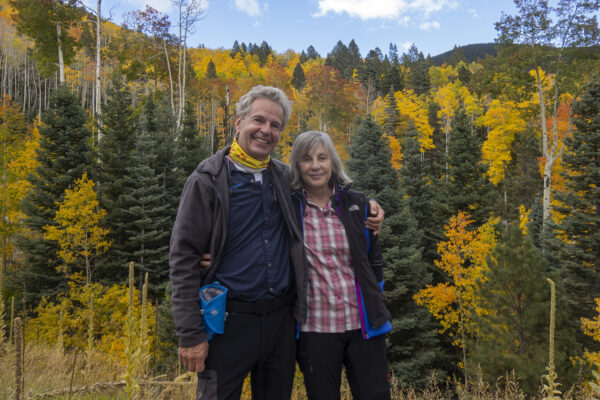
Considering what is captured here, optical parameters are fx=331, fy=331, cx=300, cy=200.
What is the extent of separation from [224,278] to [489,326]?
1351cm

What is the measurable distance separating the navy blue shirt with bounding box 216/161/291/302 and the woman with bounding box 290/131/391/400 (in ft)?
0.65

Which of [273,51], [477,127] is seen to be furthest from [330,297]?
[273,51]

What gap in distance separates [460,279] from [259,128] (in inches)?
622

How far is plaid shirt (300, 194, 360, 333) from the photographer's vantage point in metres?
2.26

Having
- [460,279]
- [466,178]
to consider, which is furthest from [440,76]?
[460,279]

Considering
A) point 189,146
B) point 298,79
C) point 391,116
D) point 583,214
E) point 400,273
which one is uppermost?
point 298,79

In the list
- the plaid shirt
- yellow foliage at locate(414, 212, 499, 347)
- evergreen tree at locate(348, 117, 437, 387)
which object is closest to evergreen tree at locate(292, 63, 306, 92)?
evergreen tree at locate(348, 117, 437, 387)

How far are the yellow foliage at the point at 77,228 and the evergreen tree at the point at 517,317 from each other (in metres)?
16.5

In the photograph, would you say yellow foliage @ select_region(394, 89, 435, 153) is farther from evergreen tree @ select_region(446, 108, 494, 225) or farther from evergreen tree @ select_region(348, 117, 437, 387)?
evergreen tree @ select_region(348, 117, 437, 387)

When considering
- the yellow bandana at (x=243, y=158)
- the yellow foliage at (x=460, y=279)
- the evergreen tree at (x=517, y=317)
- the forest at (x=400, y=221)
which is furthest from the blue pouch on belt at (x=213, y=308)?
the yellow foliage at (x=460, y=279)

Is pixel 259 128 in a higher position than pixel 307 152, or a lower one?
higher

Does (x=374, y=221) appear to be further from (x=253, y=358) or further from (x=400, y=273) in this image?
(x=400, y=273)

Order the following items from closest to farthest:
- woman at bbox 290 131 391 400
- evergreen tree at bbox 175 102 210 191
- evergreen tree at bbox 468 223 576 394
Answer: woman at bbox 290 131 391 400 < evergreen tree at bbox 468 223 576 394 < evergreen tree at bbox 175 102 210 191

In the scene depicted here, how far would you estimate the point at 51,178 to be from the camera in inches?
635
